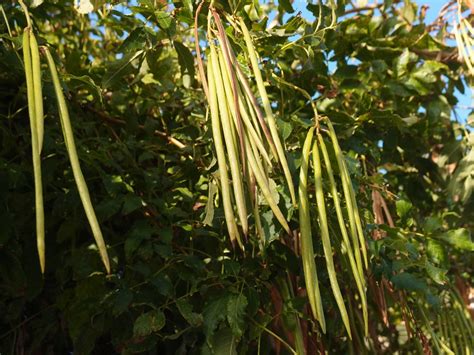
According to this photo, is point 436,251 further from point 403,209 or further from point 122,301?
point 122,301

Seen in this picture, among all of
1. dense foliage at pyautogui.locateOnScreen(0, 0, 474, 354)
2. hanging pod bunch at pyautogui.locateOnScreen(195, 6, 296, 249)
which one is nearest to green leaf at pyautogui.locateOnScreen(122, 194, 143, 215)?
dense foliage at pyautogui.locateOnScreen(0, 0, 474, 354)

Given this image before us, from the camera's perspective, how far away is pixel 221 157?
0.65 meters

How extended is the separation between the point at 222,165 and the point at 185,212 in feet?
1.77

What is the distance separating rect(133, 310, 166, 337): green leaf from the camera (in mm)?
997

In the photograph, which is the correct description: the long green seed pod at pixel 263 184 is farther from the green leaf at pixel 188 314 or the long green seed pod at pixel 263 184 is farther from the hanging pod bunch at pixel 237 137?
the green leaf at pixel 188 314

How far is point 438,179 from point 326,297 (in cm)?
74

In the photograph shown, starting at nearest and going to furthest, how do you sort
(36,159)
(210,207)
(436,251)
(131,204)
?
(36,159), (210,207), (131,204), (436,251)

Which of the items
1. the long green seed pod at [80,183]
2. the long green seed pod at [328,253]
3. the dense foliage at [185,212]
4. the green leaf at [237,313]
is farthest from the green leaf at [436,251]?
the long green seed pod at [80,183]

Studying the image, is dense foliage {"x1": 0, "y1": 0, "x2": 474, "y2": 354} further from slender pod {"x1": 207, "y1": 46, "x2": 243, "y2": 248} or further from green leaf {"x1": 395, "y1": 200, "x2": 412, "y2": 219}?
slender pod {"x1": 207, "y1": 46, "x2": 243, "y2": 248}

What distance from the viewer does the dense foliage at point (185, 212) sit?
105 centimetres

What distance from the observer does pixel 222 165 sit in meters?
0.64

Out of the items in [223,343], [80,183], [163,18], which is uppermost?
[163,18]

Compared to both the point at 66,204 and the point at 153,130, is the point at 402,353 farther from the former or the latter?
the point at 66,204

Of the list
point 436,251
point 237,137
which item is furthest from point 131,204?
point 436,251
